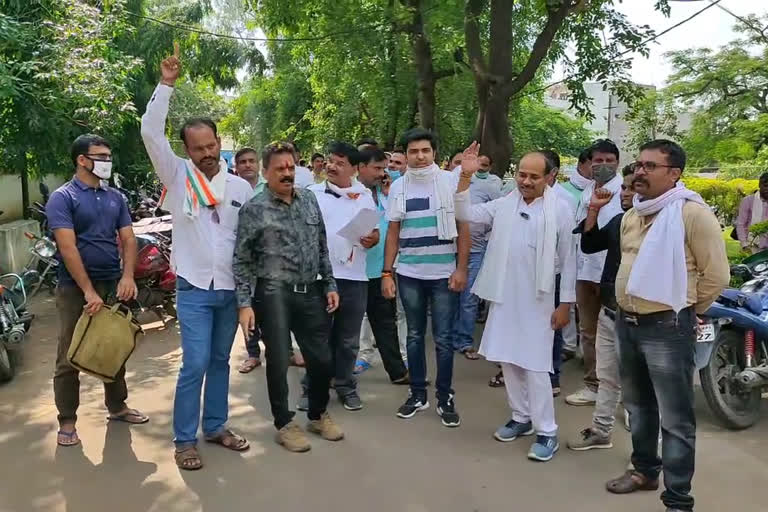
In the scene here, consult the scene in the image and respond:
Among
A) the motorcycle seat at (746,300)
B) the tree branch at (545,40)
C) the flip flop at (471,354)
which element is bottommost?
the flip flop at (471,354)

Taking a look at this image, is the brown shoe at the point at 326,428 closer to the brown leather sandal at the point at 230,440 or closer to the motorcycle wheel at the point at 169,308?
the brown leather sandal at the point at 230,440

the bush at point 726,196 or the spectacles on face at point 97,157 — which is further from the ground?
the spectacles on face at point 97,157

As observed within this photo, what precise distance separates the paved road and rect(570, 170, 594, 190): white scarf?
1.71m

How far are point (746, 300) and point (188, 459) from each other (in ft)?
12.0

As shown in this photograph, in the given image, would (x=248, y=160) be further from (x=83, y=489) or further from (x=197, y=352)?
(x=83, y=489)

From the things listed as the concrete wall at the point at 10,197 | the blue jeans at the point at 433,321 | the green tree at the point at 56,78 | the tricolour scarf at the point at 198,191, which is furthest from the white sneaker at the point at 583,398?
the concrete wall at the point at 10,197

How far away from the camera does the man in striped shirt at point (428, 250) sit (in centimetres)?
433

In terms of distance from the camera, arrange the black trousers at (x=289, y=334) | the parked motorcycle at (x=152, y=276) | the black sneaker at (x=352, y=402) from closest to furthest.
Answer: the black trousers at (x=289, y=334), the black sneaker at (x=352, y=402), the parked motorcycle at (x=152, y=276)

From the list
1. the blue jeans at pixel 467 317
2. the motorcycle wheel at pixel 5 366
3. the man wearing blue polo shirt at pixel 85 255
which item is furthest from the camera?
the blue jeans at pixel 467 317

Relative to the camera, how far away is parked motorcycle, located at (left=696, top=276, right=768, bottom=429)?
170 inches

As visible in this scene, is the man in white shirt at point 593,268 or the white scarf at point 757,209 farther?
the white scarf at point 757,209

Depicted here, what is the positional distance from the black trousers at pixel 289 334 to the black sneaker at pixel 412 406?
65 cm

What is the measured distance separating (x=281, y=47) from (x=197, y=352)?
19.4 metres

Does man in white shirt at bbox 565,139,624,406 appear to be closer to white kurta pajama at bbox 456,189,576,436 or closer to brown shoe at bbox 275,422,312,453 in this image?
white kurta pajama at bbox 456,189,576,436
